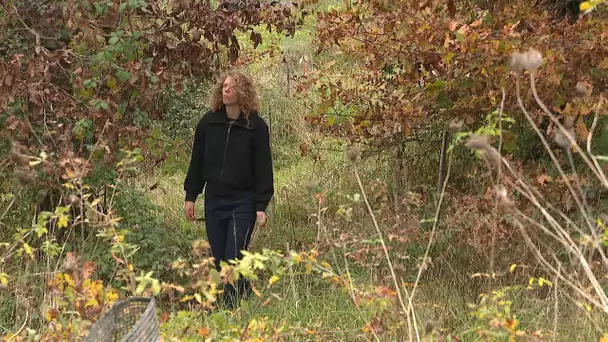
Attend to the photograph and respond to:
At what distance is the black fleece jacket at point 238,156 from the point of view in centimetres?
495

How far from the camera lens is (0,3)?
15.7ft

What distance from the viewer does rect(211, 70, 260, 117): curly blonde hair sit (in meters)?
4.86

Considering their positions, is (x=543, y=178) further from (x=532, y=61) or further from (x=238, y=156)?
(x=532, y=61)

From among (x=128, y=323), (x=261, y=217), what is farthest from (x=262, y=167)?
(x=128, y=323)

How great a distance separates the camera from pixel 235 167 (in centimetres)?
494

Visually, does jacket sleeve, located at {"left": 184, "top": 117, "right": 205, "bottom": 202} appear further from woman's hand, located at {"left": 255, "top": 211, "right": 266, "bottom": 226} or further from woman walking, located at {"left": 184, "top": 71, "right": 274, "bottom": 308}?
woman's hand, located at {"left": 255, "top": 211, "right": 266, "bottom": 226}

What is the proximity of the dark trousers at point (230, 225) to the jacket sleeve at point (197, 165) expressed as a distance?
160mm

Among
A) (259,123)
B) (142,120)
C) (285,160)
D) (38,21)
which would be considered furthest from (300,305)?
(285,160)

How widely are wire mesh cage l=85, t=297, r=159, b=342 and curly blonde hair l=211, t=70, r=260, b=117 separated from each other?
2.42m

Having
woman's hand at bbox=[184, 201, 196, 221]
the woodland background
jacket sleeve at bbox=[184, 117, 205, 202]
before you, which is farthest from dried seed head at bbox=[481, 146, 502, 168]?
woman's hand at bbox=[184, 201, 196, 221]

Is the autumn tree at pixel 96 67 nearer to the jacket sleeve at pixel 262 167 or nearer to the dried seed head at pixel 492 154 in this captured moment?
the jacket sleeve at pixel 262 167

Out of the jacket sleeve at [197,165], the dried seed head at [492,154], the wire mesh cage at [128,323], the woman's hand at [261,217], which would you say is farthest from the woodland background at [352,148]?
the dried seed head at [492,154]

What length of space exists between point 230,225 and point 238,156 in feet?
1.56

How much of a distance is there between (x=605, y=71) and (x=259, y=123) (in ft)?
7.24
